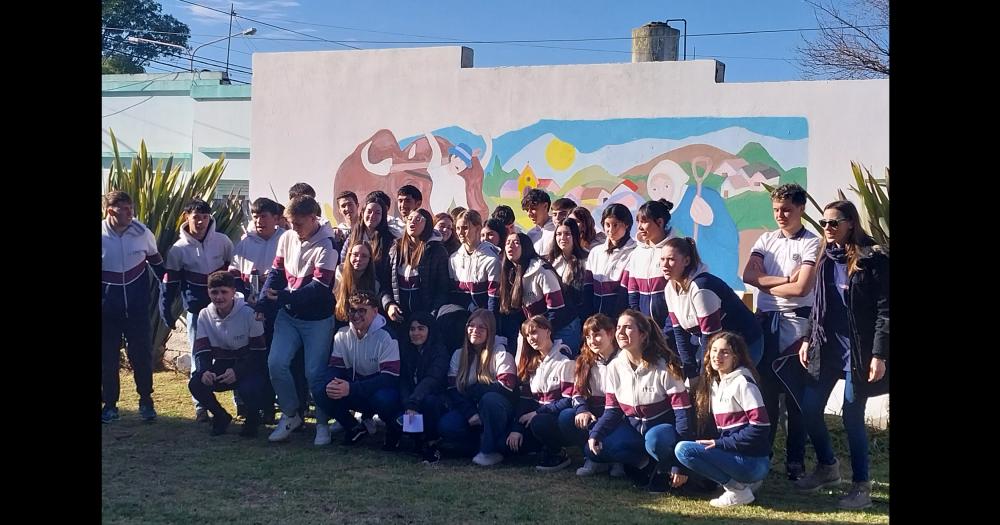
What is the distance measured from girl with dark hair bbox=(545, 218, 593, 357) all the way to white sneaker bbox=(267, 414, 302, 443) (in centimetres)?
183

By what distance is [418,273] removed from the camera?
20.9 ft

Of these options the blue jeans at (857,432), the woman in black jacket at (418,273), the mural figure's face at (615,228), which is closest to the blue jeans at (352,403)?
the woman in black jacket at (418,273)

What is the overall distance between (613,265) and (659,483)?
1.34 metres

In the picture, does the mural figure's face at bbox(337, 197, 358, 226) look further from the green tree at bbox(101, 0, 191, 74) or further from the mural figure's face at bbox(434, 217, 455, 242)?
the green tree at bbox(101, 0, 191, 74)

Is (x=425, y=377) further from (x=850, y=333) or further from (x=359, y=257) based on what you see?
(x=850, y=333)

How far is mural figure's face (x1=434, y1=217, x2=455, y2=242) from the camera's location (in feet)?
22.8

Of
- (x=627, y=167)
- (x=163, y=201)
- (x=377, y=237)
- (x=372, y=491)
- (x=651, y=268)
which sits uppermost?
(x=627, y=167)

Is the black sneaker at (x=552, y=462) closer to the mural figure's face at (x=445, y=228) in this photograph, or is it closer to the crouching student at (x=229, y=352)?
the mural figure's face at (x=445, y=228)

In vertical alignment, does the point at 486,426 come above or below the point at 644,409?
below

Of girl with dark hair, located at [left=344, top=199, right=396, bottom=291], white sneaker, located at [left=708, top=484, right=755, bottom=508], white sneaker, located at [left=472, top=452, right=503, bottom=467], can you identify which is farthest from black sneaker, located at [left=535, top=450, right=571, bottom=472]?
Result: girl with dark hair, located at [left=344, top=199, right=396, bottom=291]

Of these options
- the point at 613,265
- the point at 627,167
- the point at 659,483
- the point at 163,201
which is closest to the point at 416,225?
the point at 613,265

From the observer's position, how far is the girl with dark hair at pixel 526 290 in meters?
6.07

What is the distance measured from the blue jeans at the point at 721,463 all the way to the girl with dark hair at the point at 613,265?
1160 millimetres

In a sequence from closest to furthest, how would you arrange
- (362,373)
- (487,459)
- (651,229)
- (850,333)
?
(850,333) → (651,229) → (487,459) → (362,373)
